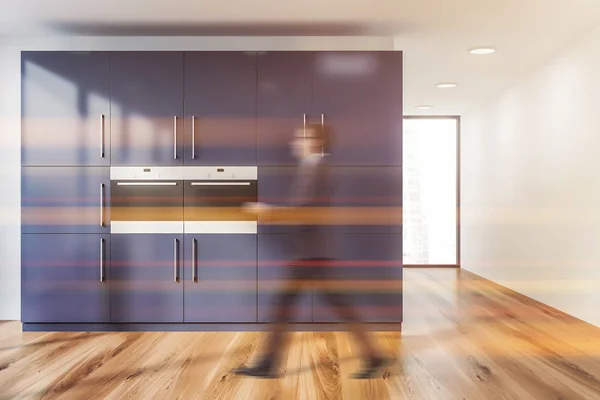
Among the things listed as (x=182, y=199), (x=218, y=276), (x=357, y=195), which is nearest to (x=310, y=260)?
(x=357, y=195)

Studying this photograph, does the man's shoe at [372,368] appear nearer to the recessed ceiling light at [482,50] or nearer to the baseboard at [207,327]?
the baseboard at [207,327]

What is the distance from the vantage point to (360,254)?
172 inches

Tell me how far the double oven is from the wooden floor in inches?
34.5

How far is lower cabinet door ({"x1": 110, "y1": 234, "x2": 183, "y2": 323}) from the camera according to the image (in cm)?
438

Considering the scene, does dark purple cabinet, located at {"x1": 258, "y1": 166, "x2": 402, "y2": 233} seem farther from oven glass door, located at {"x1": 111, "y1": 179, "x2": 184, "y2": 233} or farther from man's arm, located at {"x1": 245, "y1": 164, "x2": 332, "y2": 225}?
oven glass door, located at {"x1": 111, "y1": 179, "x2": 184, "y2": 233}

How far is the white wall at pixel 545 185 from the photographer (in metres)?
4.69

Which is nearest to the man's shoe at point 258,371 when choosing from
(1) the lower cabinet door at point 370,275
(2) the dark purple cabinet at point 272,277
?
(2) the dark purple cabinet at point 272,277

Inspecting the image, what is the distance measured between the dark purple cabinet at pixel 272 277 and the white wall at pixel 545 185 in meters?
2.49

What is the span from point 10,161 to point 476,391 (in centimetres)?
422

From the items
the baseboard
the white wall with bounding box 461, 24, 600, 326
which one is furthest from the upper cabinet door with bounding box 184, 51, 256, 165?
→ the white wall with bounding box 461, 24, 600, 326

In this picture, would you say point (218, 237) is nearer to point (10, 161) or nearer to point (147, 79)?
point (147, 79)


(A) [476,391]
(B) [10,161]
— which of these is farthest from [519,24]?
(B) [10,161]

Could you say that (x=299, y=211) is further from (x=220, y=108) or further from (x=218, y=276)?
(x=220, y=108)

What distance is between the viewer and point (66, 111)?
440 centimetres
